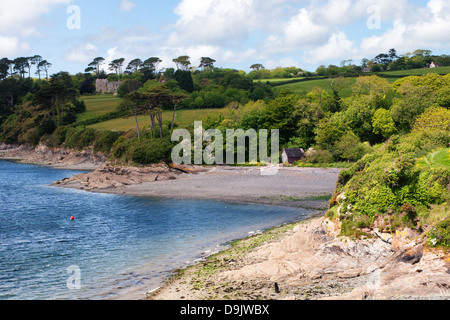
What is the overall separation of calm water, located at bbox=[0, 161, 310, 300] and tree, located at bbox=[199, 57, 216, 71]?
127 meters

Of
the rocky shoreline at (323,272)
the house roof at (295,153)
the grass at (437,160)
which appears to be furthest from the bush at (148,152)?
the grass at (437,160)

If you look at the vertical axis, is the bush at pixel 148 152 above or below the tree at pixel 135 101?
below

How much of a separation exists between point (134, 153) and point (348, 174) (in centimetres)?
4032

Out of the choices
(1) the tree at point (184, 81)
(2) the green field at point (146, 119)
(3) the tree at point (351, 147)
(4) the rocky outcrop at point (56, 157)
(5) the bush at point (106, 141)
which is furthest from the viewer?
(1) the tree at point (184, 81)

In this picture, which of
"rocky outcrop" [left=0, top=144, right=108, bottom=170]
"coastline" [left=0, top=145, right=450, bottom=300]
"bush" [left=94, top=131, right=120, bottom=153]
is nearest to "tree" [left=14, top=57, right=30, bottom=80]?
"rocky outcrop" [left=0, top=144, right=108, bottom=170]

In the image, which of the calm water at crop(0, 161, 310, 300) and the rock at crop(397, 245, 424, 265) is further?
the calm water at crop(0, 161, 310, 300)

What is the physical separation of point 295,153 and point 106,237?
35.4m

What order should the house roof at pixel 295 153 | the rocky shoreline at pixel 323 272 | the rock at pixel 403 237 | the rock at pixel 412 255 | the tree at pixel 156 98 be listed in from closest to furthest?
the rocky shoreline at pixel 323 272 → the rock at pixel 412 255 → the rock at pixel 403 237 → the house roof at pixel 295 153 → the tree at pixel 156 98

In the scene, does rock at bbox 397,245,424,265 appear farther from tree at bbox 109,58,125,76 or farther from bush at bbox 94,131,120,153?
tree at bbox 109,58,125,76

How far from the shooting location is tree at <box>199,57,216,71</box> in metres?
161

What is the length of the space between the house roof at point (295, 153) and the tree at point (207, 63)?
4393 inches

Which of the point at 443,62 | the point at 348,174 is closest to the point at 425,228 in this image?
the point at 348,174

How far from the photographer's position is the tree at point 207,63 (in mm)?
161125

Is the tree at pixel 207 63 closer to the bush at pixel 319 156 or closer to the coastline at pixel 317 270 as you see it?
the bush at pixel 319 156
